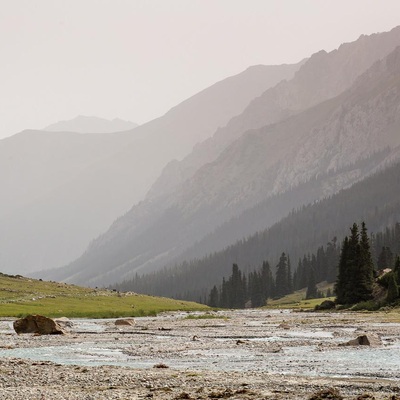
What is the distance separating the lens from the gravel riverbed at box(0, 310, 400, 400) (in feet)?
81.3

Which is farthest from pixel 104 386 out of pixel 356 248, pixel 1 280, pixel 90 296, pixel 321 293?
pixel 321 293

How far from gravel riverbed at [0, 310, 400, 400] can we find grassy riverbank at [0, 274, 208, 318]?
124ft

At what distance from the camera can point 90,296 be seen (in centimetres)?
13188

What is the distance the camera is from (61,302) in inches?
4402

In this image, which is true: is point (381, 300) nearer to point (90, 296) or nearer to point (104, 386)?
point (90, 296)

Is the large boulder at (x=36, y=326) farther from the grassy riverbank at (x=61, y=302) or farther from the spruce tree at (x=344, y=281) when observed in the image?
the spruce tree at (x=344, y=281)

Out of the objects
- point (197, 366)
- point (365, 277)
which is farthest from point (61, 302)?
point (197, 366)

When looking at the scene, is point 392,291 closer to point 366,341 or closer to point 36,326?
point 366,341

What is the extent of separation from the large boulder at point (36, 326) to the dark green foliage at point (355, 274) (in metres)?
56.7

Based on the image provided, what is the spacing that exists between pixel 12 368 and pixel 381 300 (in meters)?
71.8

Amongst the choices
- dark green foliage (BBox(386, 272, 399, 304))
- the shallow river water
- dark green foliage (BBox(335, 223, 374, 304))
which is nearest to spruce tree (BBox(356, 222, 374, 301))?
dark green foliage (BBox(335, 223, 374, 304))

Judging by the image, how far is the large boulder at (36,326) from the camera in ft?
194

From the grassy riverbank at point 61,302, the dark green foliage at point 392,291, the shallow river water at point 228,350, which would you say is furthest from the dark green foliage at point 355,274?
the shallow river water at point 228,350

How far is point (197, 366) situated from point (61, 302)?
81.2 metres
